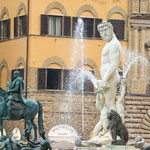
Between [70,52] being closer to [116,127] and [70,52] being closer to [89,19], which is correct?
[89,19]

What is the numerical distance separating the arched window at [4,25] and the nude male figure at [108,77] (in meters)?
26.7

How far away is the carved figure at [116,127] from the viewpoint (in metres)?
24.3

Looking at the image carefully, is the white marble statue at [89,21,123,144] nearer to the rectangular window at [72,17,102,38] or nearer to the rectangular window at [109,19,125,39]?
the rectangular window at [72,17,102,38]

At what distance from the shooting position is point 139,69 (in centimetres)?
5212

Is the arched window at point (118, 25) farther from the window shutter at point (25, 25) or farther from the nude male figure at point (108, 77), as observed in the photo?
the nude male figure at point (108, 77)

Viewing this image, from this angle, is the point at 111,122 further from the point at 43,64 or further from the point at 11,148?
the point at 43,64

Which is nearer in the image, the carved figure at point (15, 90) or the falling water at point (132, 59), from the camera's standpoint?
the carved figure at point (15, 90)

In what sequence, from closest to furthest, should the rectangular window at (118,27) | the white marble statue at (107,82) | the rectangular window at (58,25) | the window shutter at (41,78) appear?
the white marble statue at (107,82)
the window shutter at (41,78)
the rectangular window at (58,25)
the rectangular window at (118,27)

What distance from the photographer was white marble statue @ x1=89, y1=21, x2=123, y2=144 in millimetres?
26359

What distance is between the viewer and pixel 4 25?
5388 cm

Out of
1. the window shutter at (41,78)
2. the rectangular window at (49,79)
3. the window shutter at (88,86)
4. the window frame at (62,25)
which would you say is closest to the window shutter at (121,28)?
the window frame at (62,25)

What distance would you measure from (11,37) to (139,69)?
298 inches

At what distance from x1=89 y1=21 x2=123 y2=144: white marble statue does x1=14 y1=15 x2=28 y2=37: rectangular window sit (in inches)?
967

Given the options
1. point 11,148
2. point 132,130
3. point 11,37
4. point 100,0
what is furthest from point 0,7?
point 11,148
